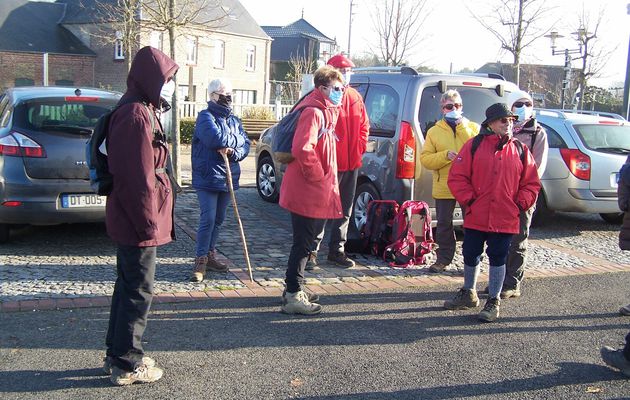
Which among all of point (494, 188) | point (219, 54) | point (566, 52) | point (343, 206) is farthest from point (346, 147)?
point (219, 54)

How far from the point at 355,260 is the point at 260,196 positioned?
159 inches

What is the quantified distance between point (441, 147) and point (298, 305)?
2358mm

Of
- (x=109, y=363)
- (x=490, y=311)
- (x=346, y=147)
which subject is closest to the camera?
(x=109, y=363)

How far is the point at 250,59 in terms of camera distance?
158 feet

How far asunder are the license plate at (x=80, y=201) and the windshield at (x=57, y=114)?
74 cm

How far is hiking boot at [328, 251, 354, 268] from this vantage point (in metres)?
6.85

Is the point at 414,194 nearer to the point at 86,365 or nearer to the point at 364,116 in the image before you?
the point at 364,116

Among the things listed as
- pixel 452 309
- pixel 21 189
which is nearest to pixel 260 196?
pixel 21 189

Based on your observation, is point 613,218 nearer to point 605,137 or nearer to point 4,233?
point 605,137

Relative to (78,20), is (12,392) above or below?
below

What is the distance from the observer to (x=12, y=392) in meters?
3.72

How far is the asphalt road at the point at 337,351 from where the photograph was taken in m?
3.95

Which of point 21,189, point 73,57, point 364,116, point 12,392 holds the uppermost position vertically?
point 73,57

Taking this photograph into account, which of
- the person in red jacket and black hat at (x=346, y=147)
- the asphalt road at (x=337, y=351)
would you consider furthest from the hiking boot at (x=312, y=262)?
the asphalt road at (x=337, y=351)
